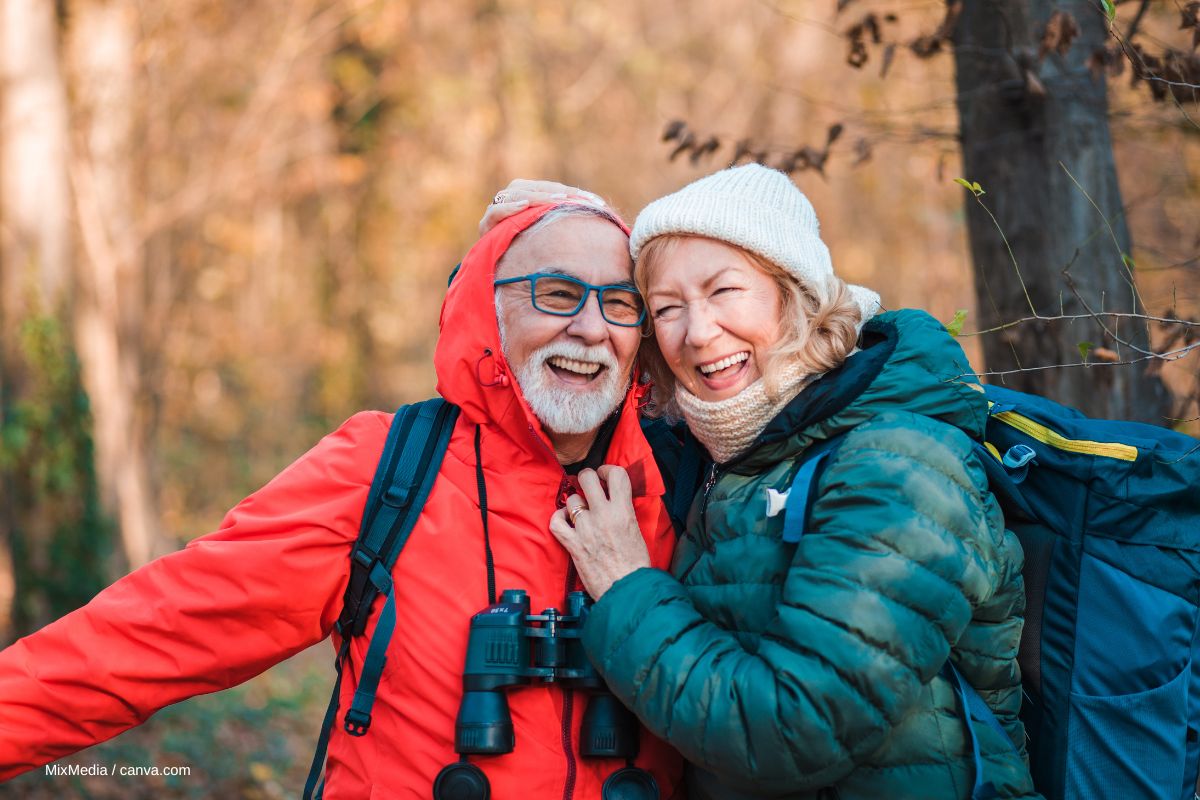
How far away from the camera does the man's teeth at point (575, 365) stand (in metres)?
3.01

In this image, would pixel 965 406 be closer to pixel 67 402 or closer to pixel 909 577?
pixel 909 577

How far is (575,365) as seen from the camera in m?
3.01

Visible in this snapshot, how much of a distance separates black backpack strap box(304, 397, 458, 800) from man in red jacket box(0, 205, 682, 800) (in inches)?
1.3

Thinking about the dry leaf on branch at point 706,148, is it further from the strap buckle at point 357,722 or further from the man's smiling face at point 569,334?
the strap buckle at point 357,722

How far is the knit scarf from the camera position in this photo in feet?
8.40

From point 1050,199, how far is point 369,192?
13196 millimetres

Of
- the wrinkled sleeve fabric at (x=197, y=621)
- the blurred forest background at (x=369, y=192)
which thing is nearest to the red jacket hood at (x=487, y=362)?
the wrinkled sleeve fabric at (x=197, y=621)

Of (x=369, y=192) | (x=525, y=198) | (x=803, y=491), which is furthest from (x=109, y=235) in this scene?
(x=803, y=491)

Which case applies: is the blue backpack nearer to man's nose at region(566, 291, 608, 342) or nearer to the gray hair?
man's nose at region(566, 291, 608, 342)

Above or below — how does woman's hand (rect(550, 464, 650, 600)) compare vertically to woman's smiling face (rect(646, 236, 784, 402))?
below

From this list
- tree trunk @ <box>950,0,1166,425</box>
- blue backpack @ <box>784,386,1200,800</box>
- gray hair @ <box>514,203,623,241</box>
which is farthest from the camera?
tree trunk @ <box>950,0,1166,425</box>

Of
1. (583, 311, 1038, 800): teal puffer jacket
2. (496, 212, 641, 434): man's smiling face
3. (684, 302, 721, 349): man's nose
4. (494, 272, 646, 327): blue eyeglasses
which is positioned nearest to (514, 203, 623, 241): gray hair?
Result: (496, 212, 641, 434): man's smiling face

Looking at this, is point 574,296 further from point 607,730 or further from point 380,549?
point 607,730

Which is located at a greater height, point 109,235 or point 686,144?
point 109,235
